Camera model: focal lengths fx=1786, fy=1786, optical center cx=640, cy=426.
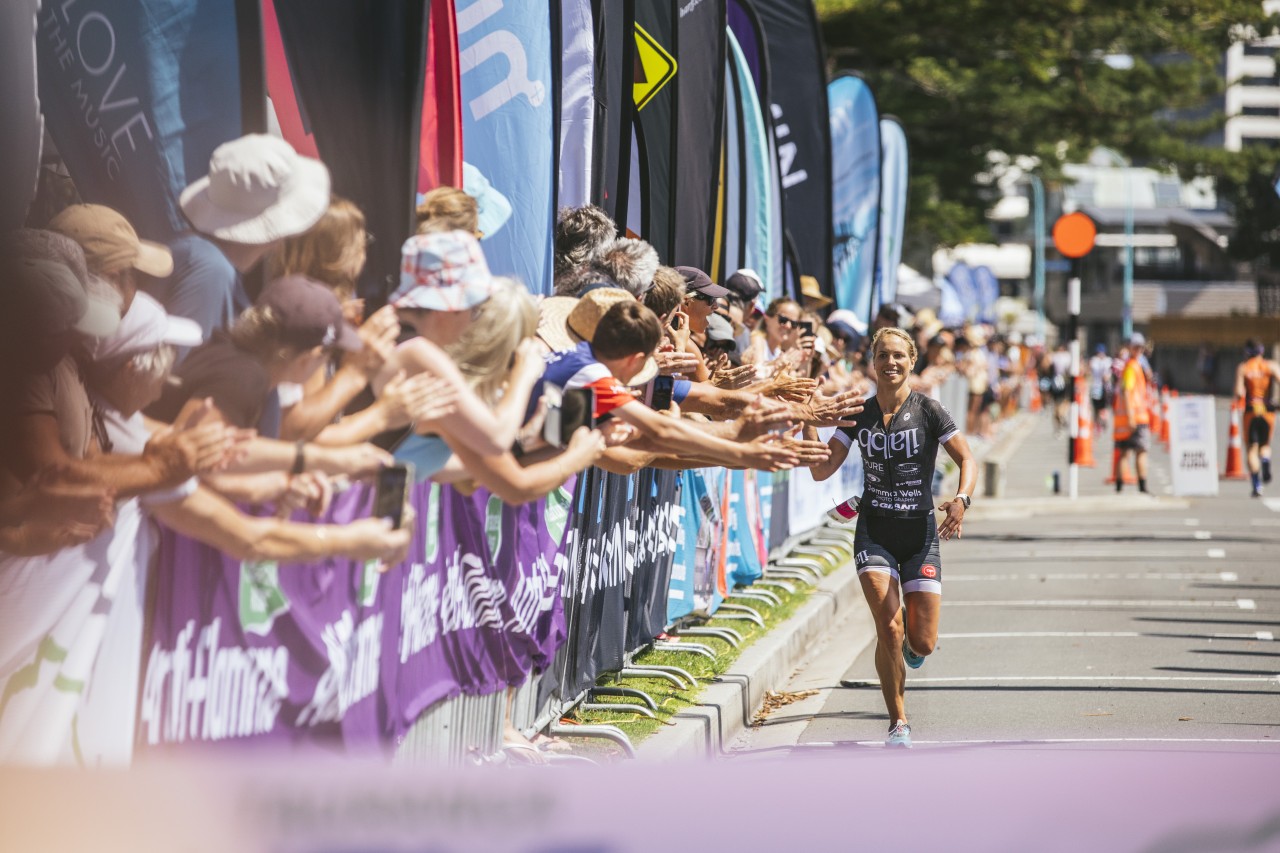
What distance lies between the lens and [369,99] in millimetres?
4910

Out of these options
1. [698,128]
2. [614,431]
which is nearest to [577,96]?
[614,431]

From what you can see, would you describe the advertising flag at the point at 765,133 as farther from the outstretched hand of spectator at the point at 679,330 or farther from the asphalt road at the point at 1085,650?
the outstretched hand of spectator at the point at 679,330

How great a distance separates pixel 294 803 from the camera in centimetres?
343

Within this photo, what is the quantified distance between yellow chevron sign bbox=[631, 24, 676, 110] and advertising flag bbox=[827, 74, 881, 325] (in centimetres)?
912

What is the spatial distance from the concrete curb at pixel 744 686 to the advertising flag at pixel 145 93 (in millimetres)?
3366

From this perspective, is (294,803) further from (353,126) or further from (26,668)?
(353,126)

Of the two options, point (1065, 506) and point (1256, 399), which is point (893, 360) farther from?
point (1256, 399)

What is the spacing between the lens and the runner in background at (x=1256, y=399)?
21.2m

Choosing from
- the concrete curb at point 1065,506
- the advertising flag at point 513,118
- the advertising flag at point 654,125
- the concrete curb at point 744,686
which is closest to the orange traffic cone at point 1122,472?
the concrete curb at point 1065,506

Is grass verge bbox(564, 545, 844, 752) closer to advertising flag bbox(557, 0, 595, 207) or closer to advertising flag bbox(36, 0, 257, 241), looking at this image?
advertising flag bbox(557, 0, 595, 207)

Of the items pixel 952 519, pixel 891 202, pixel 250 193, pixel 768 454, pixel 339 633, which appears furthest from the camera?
pixel 891 202

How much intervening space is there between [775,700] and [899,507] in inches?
68.3

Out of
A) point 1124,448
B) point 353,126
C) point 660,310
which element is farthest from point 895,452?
point 1124,448

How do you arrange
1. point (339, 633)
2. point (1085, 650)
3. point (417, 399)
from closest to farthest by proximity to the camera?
point (417, 399)
point (339, 633)
point (1085, 650)
